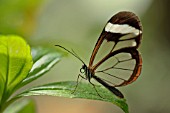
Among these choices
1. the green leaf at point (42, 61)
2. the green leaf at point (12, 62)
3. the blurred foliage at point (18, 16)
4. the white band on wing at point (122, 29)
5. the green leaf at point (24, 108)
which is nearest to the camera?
the green leaf at point (12, 62)

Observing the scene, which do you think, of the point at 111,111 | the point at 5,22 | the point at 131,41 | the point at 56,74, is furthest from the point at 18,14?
the point at 56,74

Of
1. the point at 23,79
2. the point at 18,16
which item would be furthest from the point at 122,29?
the point at 18,16

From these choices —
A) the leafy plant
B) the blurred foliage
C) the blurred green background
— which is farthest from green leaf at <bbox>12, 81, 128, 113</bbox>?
the blurred green background

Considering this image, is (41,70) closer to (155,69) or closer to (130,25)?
(130,25)

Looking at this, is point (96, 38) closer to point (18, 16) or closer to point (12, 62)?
point (18, 16)

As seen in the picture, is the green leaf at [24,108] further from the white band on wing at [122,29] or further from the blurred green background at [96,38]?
the blurred green background at [96,38]

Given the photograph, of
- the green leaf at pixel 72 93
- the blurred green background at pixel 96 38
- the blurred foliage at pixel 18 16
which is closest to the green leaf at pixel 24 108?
the green leaf at pixel 72 93

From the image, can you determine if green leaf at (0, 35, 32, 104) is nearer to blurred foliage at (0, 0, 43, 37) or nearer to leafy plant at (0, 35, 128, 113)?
leafy plant at (0, 35, 128, 113)
